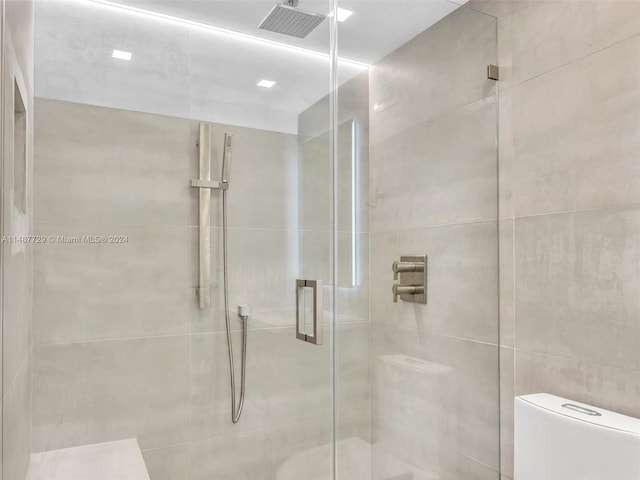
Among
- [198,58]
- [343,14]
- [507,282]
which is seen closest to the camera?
[198,58]

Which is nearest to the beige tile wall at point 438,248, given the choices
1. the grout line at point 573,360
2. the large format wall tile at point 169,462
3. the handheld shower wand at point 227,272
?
the grout line at point 573,360

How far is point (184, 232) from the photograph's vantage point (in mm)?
1273

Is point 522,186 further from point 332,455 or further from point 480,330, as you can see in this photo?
point 332,455

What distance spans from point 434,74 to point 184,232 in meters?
1.04

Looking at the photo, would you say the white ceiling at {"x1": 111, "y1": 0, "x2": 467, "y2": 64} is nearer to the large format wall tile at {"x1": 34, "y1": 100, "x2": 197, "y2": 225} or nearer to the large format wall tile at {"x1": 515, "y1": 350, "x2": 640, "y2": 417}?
the large format wall tile at {"x1": 34, "y1": 100, "x2": 197, "y2": 225}

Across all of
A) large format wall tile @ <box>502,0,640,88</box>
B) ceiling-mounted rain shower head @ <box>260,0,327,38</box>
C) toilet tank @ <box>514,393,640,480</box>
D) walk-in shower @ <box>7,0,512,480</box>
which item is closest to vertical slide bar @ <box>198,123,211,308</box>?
walk-in shower @ <box>7,0,512,480</box>

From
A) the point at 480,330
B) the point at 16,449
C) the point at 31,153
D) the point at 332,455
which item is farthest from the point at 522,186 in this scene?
the point at 16,449

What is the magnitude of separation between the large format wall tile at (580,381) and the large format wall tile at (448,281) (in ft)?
0.53

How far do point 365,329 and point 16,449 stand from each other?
38.0 inches

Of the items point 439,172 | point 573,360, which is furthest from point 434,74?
point 573,360

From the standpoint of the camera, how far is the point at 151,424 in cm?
123

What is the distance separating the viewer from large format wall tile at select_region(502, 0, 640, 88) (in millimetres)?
1416

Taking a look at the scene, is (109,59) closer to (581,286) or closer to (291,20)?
(291,20)

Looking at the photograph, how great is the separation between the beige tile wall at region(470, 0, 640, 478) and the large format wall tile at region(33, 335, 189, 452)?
3.83ft
